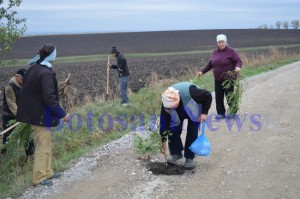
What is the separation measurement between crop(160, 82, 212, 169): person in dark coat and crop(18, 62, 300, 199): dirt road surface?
285mm

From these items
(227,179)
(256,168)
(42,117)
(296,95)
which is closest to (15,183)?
(42,117)

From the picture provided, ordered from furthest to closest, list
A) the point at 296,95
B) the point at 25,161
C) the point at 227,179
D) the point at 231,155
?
the point at 296,95 → the point at 25,161 → the point at 231,155 → the point at 227,179

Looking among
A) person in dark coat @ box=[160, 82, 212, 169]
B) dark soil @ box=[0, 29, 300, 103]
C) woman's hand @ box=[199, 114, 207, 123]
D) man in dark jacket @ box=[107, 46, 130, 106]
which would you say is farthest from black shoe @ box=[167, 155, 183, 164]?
dark soil @ box=[0, 29, 300, 103]

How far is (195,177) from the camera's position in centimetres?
593

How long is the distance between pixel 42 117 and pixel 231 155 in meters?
3.05

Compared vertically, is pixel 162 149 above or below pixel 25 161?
above

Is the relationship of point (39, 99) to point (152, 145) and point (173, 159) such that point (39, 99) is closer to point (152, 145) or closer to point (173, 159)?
point (152, 145)

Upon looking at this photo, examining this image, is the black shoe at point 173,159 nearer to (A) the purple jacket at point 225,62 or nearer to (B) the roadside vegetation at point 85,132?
(B) the roadside vegetation at point 85,132

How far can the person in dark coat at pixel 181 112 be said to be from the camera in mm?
5824

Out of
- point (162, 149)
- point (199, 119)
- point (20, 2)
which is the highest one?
point (20, 2)

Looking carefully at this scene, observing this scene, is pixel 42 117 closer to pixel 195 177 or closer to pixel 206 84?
pixel 195 177

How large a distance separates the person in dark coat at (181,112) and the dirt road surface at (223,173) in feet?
0.93

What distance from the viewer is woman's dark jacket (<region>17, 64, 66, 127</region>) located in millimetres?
5855

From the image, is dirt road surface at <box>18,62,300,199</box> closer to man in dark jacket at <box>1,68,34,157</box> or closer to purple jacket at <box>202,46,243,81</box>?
purple jacket at <box>202,46,243,81</box>
